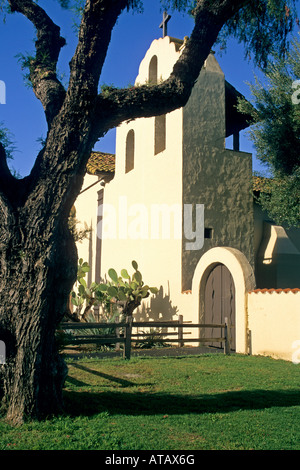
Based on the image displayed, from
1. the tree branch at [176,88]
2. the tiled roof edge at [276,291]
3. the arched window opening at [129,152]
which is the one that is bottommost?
the tiled roof edge at [276,291]

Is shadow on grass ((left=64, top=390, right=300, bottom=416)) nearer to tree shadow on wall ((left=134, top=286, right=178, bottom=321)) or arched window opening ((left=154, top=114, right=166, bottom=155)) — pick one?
tree shadow on wall ((left=134, top=286, right=178, bottom=321))

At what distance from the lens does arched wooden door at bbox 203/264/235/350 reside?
13781 millimetres

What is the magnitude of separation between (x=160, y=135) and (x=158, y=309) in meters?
6.73

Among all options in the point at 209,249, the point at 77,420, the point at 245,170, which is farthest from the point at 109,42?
the point at 245,170

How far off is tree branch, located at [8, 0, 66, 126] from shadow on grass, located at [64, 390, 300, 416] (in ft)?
15.5

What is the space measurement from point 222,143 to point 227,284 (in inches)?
220

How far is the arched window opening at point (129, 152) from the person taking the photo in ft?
65.3

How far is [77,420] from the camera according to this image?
5918 mm

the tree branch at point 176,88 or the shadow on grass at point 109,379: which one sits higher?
the tree branch at point 176,88

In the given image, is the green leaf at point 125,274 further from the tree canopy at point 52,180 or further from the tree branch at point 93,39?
the tree branch at point 93,39

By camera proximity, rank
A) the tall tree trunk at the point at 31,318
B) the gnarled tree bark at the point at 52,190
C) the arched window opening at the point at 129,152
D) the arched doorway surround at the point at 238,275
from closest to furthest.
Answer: the tall tree trunk at the point at 31,318 → the gnarled tree bark at the point at 52,190 → the arched doorway surround at the point at 238,275 → the arched window opening at the point at 129,152

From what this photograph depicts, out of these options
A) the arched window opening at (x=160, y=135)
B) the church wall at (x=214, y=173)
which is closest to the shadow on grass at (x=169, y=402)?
the church wall at (x=214, y=173)

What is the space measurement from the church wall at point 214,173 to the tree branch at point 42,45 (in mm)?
8646

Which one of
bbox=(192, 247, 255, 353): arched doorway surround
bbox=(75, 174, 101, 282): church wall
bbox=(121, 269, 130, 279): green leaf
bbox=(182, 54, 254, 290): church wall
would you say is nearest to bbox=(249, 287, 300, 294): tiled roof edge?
bbox=(192, 247, 255, 353): arched doorway surround
